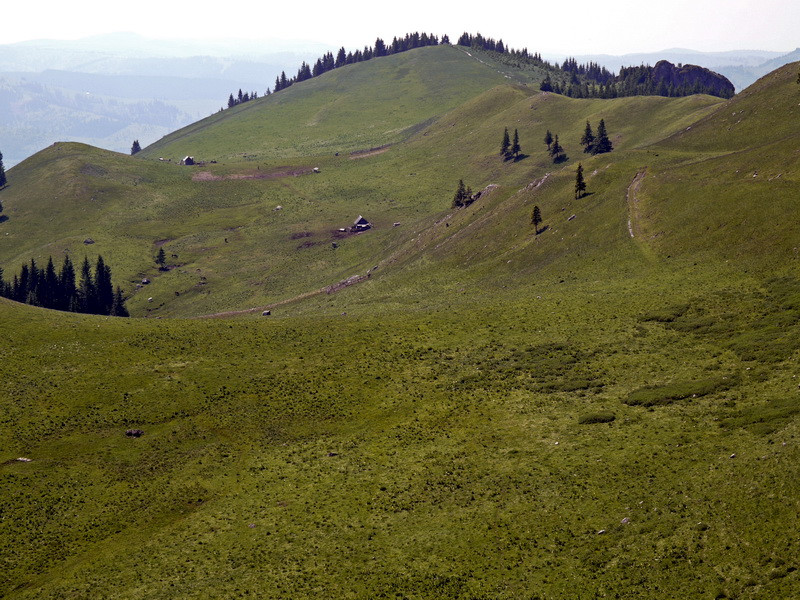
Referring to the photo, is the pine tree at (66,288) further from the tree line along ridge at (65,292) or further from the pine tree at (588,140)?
the pine tree at (588,140)

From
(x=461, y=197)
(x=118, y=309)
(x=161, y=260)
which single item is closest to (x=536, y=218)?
(x=461, y=197)

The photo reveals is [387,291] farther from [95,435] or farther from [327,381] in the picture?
[95,435]

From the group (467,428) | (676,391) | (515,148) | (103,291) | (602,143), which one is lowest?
(467,428)

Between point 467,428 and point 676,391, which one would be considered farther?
point 467,428

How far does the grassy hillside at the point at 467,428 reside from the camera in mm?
35750

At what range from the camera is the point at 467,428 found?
5384 centimetres

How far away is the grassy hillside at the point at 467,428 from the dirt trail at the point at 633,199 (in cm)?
61

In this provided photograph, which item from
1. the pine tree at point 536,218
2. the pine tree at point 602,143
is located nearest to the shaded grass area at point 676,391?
the pine tree at point 536,218

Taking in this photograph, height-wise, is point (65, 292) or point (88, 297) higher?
point (65, 292)

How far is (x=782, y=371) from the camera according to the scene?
4812 centimetres

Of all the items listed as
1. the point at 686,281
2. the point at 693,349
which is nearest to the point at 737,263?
the point at 686,281

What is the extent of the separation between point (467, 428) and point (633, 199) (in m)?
61.5

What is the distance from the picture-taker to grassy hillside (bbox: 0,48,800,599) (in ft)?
117

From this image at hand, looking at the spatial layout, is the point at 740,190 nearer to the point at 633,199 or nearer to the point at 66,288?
the point at 633,199
